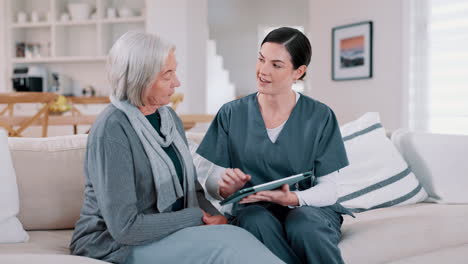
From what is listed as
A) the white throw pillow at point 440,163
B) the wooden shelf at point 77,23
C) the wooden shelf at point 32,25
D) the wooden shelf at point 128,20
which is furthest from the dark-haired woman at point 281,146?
the wooden shelf at point 32,25

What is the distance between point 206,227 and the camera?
146cm

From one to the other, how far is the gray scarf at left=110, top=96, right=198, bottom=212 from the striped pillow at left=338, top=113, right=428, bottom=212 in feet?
2.84

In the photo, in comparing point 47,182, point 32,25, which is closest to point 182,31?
point 32,25

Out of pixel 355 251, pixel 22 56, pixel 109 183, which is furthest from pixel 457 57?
pixel 22 56

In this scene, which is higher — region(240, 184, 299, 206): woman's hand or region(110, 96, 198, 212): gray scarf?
region(110, 96, 198, 212): gray scarf

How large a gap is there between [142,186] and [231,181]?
27 centimetres

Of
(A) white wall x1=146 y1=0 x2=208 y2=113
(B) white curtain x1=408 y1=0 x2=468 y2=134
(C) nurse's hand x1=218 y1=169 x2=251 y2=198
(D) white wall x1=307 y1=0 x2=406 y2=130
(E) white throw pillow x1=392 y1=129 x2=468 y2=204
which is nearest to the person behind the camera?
(C) nurse's hand x1=218 y1=169 x2=251 y2=198

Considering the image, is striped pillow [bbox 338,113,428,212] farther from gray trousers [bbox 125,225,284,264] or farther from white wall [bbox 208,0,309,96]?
white wall [bbox 208,0,309,96]

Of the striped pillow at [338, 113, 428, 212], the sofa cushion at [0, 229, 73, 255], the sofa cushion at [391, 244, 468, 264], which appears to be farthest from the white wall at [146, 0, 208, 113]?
the sofa cushion at [391, 244, 468, 264]

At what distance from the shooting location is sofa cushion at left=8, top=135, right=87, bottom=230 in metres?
1.88

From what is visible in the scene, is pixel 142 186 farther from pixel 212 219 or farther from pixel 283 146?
pixel 283 146

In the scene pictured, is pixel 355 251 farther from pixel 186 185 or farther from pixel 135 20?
pixel 135 20

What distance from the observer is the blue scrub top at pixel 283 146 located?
173 cm

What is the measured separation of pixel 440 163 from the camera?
246 centimetres
